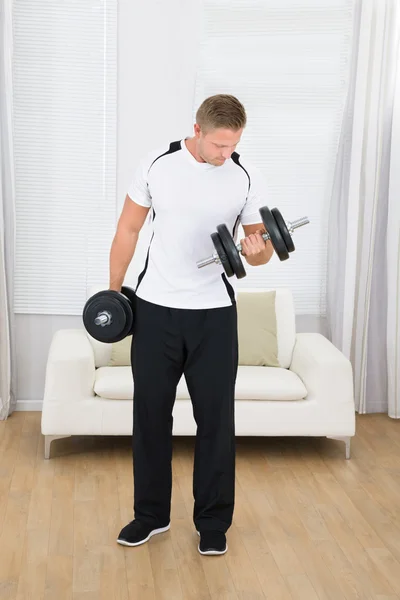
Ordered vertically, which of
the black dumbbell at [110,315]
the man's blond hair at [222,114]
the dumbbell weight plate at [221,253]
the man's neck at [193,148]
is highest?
the man's blond hair at [222,114]

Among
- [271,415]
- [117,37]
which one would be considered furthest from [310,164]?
[271,415]

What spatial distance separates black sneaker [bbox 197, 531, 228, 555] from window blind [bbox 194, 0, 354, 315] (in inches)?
75.5

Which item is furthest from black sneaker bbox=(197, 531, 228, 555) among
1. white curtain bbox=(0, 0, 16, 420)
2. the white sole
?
white curtain bbox=(0, 0, 16, 420)

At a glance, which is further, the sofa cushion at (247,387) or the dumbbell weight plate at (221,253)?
the sofa cushion at (247,387)

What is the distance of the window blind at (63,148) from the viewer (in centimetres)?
425

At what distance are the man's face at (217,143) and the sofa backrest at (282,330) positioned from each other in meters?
1.67

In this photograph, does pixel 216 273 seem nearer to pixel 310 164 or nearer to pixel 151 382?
pixel 151 382

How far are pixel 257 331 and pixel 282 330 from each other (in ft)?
0.51

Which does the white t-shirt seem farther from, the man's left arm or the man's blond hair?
the man's blond hair

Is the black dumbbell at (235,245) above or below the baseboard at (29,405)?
above

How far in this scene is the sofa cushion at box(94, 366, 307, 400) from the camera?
12.1ft

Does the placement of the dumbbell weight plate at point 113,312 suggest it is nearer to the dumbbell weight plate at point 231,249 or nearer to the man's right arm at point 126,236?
the man's right arm at point 126,236

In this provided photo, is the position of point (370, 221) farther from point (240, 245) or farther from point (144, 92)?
point (240, 245)

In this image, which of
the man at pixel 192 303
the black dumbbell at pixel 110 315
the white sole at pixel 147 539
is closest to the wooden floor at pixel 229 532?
the white sole at pixel 147 539
